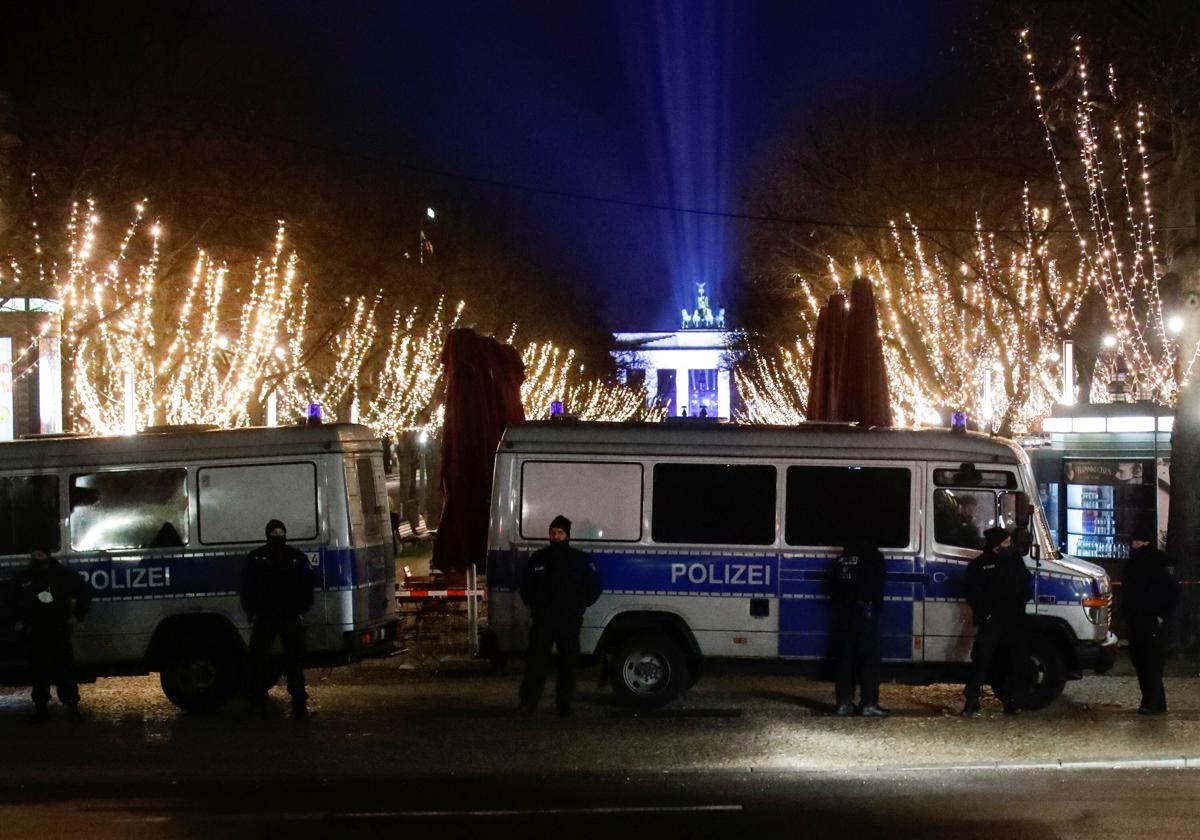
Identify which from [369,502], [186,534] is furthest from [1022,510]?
[186,534]

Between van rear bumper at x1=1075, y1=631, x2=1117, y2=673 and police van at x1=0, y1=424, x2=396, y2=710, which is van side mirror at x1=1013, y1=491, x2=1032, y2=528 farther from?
police van at x1=0, y1=424, x2=396, y2=710

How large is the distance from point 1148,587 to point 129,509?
Answer: 9522 mm

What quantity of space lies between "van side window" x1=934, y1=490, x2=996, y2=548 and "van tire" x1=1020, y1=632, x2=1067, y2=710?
3.52 ft

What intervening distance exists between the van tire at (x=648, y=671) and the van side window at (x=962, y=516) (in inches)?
105

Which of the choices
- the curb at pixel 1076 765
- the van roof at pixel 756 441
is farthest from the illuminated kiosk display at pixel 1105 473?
the curb at pixel 1076 765

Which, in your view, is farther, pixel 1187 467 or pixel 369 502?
pixel 1187 467

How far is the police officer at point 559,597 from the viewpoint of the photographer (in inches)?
468

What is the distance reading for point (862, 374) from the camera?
54.4ft

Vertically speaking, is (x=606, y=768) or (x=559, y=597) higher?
(x=559, y=597)

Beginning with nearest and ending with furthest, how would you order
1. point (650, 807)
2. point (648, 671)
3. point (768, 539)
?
point (650, 807) < point (768, 539) < point (648, 671)

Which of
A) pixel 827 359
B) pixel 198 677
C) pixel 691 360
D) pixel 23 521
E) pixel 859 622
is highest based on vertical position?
pixel 691 360

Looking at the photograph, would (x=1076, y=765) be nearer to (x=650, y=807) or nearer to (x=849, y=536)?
(x=849, y=536)

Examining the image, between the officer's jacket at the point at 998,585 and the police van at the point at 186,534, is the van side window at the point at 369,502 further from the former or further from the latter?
the officer's jacket at the point at 998,585

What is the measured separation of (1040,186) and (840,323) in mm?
14686
